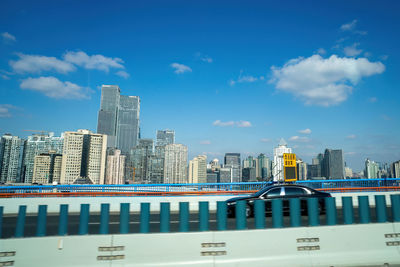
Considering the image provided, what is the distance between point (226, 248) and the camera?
559 cm

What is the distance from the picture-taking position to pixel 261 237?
5750mm

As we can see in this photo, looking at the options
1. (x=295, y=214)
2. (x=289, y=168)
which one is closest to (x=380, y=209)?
(x=295, y=214)

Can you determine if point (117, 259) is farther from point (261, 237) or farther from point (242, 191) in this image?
point (242, 191)

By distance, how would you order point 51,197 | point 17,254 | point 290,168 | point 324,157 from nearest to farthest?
point 17,254 → point 51,197 → point 290,168 → point 324,157

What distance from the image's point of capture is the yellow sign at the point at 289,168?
20359mm

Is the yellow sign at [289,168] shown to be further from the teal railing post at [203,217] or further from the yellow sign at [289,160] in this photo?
the teal railing post at [203,217]

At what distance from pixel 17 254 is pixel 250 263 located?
4.11 m

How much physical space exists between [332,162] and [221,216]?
181 m

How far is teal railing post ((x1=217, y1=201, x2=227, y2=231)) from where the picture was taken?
568 cm

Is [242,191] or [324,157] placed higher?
[324,157]

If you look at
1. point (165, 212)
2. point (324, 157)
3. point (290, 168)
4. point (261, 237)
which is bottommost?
point (261, 237)

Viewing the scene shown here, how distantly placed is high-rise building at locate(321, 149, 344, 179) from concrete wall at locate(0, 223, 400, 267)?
163869 millimetres

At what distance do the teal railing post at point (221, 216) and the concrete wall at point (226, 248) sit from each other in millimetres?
106

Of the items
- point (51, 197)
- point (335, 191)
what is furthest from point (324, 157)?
point (51, 197)
